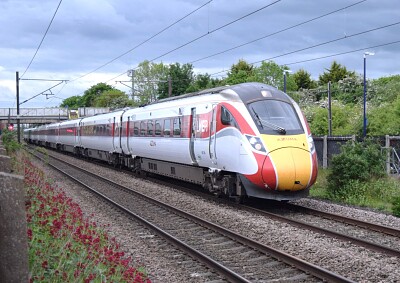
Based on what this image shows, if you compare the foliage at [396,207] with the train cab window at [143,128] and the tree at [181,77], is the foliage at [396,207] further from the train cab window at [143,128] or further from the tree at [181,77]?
the tree at [181,77]

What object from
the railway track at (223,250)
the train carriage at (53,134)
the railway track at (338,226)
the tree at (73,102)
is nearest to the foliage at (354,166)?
the railway track at (338,226)

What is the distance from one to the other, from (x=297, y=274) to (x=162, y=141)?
470 inches

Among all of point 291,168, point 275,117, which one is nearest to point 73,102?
point 275,117

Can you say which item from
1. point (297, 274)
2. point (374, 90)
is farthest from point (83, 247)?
point (374, 90)

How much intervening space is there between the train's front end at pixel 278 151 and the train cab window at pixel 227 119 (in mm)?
486

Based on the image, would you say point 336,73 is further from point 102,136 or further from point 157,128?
point 157,128

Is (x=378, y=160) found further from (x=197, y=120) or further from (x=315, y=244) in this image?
(x=315, y=244)

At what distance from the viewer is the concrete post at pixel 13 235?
403cm

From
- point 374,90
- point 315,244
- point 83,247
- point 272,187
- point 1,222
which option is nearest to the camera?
point 1,222

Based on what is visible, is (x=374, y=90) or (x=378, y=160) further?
(x=374, y=90)

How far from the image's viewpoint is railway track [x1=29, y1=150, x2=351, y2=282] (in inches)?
300

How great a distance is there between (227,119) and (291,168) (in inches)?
87.6

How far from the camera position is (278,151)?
499 inches

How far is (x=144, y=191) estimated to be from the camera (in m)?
18.5
